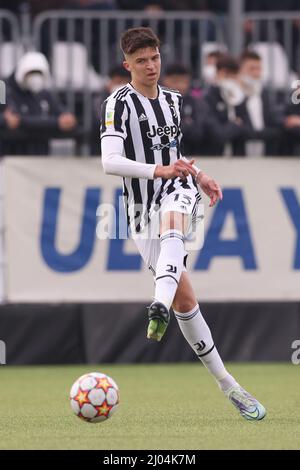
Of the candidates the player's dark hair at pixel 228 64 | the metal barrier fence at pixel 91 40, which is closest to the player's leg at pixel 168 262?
the player's dark hair at pixel 228 64

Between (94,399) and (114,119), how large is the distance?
72.2 inches

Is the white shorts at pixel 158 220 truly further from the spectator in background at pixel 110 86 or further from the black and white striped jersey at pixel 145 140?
the spectator in background at pixel 110 86

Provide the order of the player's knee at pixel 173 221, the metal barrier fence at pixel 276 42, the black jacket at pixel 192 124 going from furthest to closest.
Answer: the metal barrier fence at pixel 276 42
the black jacket at pixel 192 124
the player's knee at pixel 173 221

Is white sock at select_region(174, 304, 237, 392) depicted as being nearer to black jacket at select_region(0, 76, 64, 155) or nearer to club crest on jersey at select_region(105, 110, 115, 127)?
club crest on jersey at select_region(105, 110, 115, 127)

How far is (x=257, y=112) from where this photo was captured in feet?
44.3

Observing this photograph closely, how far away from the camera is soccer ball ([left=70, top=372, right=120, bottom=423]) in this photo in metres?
6.98

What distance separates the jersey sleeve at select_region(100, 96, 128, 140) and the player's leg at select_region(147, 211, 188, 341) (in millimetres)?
603

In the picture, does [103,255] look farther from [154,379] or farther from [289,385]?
[289,385]

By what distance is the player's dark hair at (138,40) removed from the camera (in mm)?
7738

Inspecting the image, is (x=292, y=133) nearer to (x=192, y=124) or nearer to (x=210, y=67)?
(x=192, y=124)

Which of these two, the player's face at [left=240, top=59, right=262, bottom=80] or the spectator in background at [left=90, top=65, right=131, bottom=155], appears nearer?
the spectator in background at [left=90, top=65, right=131, bottom=155]

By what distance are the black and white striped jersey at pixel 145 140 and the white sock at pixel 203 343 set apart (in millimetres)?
653

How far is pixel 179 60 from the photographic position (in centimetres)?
1416

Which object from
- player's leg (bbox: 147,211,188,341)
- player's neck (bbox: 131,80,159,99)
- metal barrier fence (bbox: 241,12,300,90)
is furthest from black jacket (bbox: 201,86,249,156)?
player's leg (bbox: 147,211,188,341)
